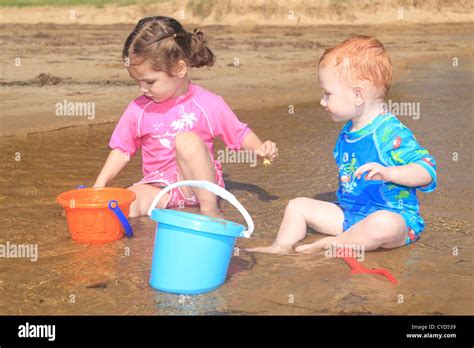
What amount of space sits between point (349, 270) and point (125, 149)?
1.47m

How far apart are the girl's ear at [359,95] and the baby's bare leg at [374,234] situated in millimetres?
498

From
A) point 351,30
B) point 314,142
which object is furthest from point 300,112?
point 351,30

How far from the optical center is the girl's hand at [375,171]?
10.4ft

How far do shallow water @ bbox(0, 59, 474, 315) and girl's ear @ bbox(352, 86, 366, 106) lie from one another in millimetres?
684

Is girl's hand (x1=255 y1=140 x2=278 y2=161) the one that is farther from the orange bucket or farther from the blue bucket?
the blue bucket

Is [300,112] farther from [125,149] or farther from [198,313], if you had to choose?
[198,313]

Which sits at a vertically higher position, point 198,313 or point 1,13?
point 1,13

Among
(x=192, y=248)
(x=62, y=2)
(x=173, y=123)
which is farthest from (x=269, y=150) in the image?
(x=62, y=2)

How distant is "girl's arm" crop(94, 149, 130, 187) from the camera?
3936 millimetres

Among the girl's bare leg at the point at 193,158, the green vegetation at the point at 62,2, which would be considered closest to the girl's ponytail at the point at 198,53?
the girl's bare leg at the point at 193,158

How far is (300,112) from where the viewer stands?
23.2 feet

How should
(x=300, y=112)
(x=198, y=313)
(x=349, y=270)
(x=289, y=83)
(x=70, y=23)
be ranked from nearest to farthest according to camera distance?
(x=198, y=313), (x=349, y=270), (x=300, y=112), (x=289, y=83), (x=70, y=23)

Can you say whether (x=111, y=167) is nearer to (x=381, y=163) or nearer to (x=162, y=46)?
(x=162, y=46)

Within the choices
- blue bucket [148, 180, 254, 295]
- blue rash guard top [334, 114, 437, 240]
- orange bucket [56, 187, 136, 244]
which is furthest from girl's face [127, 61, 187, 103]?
blue bucket [148, 180, 254, 295]
